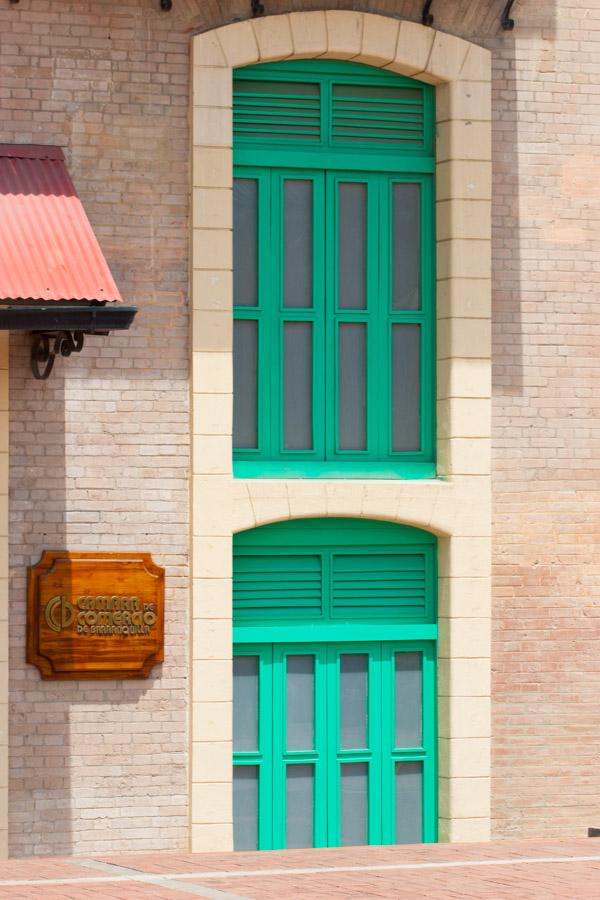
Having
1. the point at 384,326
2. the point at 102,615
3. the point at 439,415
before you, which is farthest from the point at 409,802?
the point at 384,326

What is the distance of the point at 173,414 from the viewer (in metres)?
15.6

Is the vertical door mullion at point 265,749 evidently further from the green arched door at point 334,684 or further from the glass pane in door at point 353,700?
the glass pane in door at point 353,700

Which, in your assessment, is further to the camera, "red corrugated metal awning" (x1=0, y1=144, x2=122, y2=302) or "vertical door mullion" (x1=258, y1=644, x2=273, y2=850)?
"vertical door mullion" (x1=258, y1=644, x2=273, y2=850)

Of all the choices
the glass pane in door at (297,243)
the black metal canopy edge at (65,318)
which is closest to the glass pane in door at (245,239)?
the glass pane in door at (297,243)

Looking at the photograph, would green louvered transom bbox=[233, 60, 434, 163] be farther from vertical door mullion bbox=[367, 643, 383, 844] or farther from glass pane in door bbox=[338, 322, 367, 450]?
vertical door mullion bbox=[367, 643, 383, 844]

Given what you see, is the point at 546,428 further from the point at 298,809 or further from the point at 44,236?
the point at 44,236

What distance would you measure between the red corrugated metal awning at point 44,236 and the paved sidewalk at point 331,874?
4.43 metres

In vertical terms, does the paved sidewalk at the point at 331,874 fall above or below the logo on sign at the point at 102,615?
below

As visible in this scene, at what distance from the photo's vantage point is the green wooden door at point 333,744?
1598 centimetres

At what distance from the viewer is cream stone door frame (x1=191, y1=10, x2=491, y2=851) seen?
51.1ft

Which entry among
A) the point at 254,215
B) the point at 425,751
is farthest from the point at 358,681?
the point at 254,215

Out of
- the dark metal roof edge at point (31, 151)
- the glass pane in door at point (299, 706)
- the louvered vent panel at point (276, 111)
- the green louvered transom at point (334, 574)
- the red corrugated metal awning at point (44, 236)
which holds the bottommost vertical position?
the glass pane in door at point (299, 706)

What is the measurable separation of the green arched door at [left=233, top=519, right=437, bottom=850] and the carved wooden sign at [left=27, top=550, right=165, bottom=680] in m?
0.95

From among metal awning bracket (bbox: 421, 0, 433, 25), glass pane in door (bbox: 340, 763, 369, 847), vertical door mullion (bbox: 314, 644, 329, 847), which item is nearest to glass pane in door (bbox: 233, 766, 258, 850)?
vertical door mullion (bbox: 314, 644, 329, 847)
